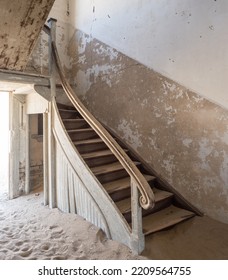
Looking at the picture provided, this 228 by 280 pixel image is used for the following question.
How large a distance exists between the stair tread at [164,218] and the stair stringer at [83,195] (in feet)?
0.95

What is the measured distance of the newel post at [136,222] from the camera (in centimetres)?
206

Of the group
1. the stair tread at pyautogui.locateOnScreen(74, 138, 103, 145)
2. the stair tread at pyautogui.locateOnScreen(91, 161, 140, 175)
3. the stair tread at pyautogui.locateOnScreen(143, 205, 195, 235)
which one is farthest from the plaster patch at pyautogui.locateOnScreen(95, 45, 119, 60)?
the stair tread at pyautogui.locateOnScreen(143, 205, 195, 235)

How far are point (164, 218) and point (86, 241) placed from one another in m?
0.95

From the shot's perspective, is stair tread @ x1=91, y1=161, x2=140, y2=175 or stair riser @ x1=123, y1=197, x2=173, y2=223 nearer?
stair riser @ x1=123, y1=197, x2=173, y2=223

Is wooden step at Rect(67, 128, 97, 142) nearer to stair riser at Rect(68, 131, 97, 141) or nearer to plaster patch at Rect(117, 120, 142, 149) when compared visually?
stair riser at Rect(68, 131, 97, 141)

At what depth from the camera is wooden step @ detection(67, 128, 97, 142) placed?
3.23 meters

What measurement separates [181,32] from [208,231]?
96.0 inches

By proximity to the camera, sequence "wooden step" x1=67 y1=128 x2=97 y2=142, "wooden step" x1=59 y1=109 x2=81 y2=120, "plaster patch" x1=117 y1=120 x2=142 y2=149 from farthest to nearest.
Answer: "wooden step" x1=59 y1=109 x2=81 y2=120, "plaster patch" x1=117 y1=120 x2=142 y2=149, "wooden step" x1=67 y1=128 x2=97 y2=142

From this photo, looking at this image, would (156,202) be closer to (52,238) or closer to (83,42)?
(52,238)

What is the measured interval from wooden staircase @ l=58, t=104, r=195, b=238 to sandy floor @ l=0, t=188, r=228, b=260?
13 centimetres

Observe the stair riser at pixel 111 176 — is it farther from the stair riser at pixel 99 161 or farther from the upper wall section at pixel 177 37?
the upper wall section at pixel 177 37

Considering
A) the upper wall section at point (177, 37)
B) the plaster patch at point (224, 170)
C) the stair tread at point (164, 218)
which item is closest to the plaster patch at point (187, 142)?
the plaster patch at point (224, 170)
